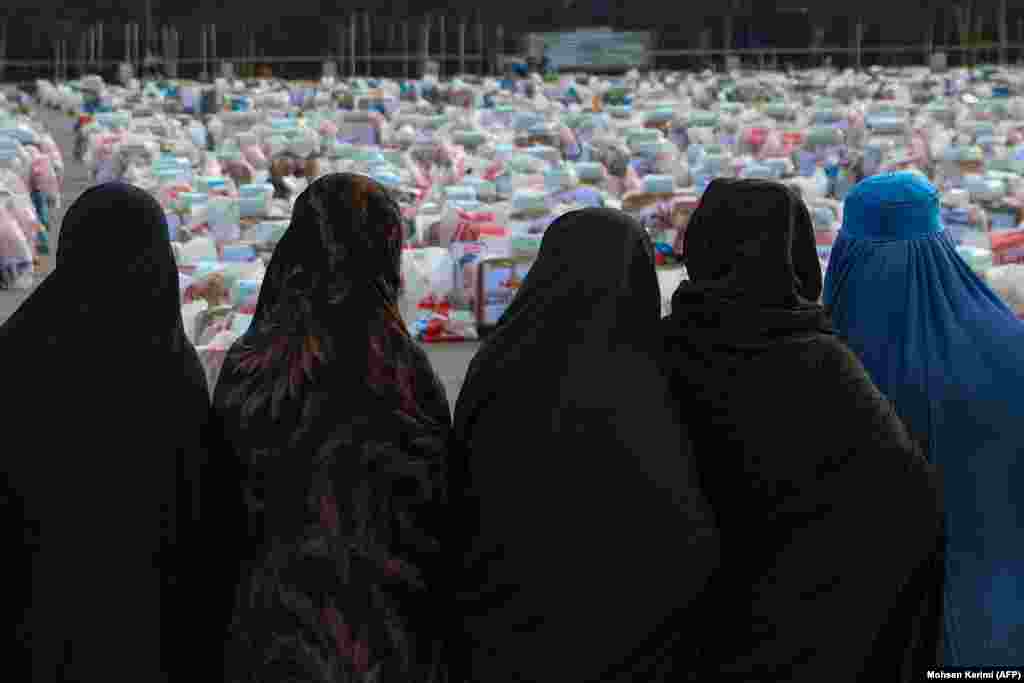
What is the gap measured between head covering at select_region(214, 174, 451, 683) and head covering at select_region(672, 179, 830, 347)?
48cm

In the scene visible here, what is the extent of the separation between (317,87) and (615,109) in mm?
10763

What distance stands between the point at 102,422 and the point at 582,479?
0.82 meters

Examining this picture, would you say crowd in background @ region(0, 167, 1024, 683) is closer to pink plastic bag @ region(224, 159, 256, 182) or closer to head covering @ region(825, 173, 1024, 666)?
head covering @ region(825, 173, 1024, 666)

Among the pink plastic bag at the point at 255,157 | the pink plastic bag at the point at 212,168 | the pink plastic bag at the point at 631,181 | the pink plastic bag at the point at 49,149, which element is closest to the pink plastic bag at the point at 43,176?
the pink plastic bag at the point at 212,168

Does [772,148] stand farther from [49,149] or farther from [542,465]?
[542,465]

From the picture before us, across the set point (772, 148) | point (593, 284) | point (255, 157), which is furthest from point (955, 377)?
point (772, 148)

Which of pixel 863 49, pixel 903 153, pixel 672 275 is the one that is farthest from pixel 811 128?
pixel 863 49

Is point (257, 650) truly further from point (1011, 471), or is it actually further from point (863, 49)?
point (863, 49)

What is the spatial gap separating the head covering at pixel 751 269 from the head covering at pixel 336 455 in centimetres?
48

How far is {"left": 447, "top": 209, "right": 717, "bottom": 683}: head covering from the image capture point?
2.81 meters

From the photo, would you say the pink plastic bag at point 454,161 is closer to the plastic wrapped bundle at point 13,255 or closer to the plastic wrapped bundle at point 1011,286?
the plastic wrapped bundle at point 13,255

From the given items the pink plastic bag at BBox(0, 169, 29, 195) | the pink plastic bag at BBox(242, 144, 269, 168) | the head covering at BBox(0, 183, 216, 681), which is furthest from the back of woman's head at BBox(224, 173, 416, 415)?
the pink plastic bag at BBox(242, 144, 269, 168)

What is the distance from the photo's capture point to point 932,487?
2852 millimetres

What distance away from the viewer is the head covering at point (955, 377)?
302 cm
